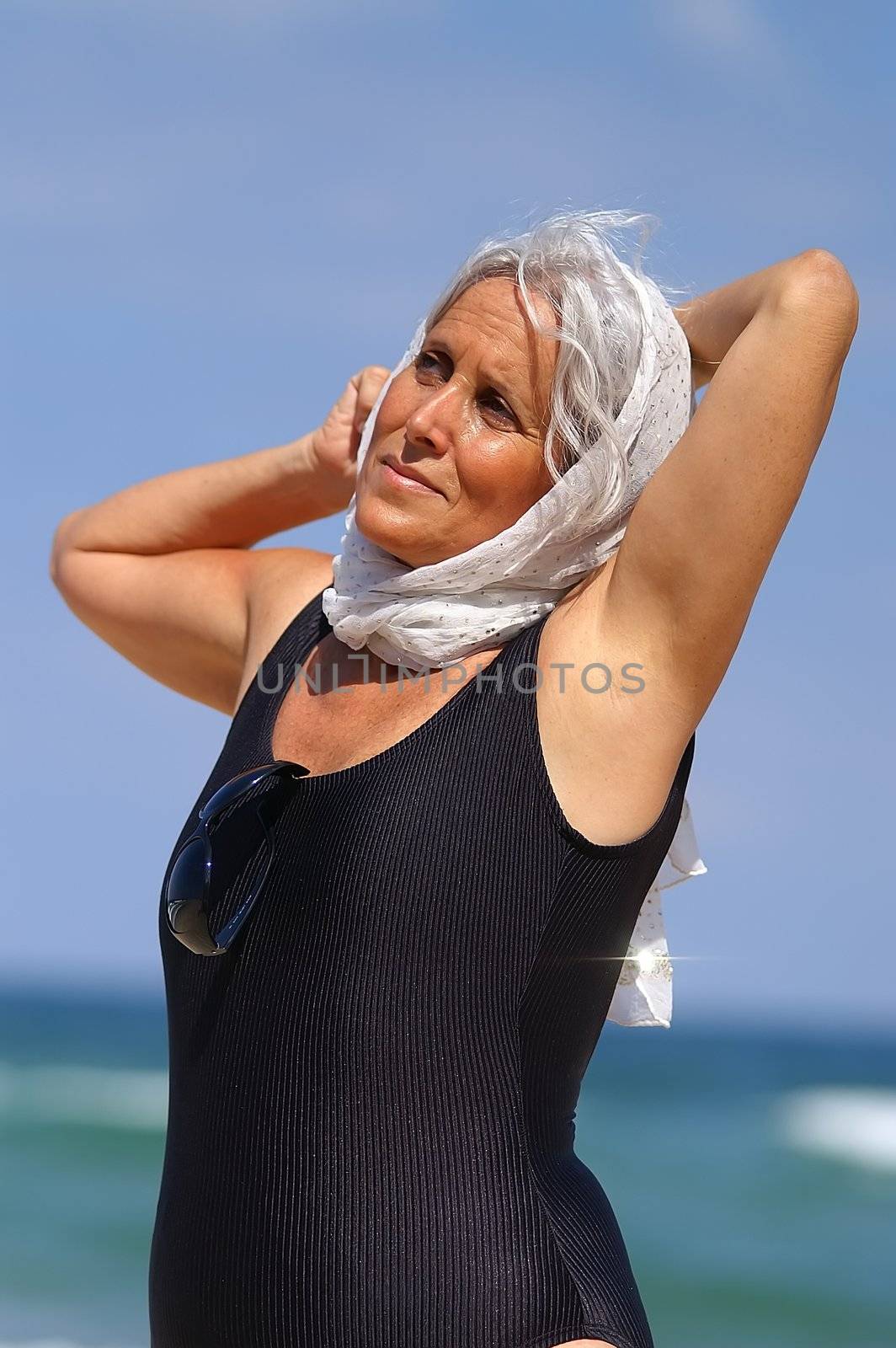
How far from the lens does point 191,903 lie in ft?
6.18

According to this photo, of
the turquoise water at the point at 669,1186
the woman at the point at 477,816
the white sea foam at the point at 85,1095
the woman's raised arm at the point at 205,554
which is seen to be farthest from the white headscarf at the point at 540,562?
the white sea foam at the point at 85,1095

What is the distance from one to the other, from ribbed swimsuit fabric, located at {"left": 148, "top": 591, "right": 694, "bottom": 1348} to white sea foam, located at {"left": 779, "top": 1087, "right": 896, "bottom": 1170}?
41.9 feet

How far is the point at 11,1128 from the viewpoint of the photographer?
1435 cm

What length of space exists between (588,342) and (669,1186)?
11173 millimetres

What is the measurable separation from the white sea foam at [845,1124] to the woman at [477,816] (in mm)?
12761

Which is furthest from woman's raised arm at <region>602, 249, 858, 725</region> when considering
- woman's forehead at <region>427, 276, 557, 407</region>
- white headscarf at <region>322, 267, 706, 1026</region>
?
woman's forehead at <region>427, 276, 557, 407</region>

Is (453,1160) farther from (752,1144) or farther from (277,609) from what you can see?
(752,1144)

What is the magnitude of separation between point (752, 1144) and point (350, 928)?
531 inches

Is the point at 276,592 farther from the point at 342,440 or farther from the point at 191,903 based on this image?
the point at 191,903

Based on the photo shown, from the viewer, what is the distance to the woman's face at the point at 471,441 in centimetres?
204

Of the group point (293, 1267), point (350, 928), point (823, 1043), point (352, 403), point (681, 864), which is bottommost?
point (293, 1267)

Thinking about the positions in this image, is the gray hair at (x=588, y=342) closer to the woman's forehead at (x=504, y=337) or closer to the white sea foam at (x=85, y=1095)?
the woman's forehead at (x=504, y=337)

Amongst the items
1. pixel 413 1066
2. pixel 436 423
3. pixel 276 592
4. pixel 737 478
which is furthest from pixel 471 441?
pixel 413 1066

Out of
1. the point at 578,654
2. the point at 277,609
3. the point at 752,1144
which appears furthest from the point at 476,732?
the point at 752,1144
